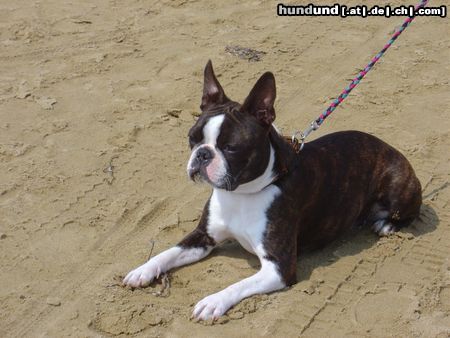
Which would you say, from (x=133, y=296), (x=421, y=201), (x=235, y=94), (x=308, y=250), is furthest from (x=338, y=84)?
(x=133, y=296)

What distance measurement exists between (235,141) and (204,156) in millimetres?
209

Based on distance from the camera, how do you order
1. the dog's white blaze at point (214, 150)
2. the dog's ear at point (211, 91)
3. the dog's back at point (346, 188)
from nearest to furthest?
1. the dog's white blaze at point (214, 150)
2. the dog's ear at point (211, 91)
3. the dog's back at point (346, 188)

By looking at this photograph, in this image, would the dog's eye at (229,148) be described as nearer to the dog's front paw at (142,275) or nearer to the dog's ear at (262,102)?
the dog's ear at (262,102)

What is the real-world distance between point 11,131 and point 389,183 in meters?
3.36

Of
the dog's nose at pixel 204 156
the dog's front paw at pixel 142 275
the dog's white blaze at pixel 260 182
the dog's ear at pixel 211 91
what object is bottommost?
the dog's front paw at pixel 142 275

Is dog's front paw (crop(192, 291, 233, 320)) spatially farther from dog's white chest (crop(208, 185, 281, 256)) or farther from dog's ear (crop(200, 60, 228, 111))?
dog's ear (crop(200, 60, 228, 111))

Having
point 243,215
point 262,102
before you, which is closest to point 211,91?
point 262,102

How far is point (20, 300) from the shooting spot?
16.2 ft

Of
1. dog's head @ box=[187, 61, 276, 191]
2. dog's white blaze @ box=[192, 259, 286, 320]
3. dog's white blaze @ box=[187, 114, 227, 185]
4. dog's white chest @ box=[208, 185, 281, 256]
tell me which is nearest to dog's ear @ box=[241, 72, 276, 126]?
dog's head @ box=[187, 61, 276, 191]

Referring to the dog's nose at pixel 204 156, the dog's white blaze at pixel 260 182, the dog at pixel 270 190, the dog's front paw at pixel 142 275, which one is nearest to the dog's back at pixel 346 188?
the dog at pixel 270 190

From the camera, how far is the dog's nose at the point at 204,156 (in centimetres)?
471

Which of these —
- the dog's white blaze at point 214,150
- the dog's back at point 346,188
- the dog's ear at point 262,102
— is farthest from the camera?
the dog's back at point 346,188

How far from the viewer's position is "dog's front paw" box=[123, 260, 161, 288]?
16.5ft

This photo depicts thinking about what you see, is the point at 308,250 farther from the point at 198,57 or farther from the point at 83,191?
the point at 198,57
